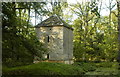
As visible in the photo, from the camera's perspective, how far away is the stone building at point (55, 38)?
872 inches

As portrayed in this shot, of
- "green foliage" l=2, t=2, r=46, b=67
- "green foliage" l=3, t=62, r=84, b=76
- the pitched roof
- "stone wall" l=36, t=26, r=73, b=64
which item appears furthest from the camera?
the pitched roof

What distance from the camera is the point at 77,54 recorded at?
2798 cm

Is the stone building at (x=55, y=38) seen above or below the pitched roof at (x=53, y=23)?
below

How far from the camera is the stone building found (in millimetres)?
22156

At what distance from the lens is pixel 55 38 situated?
73.9ft

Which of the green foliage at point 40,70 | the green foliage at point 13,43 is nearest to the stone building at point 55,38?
the green foliage at point 40,70

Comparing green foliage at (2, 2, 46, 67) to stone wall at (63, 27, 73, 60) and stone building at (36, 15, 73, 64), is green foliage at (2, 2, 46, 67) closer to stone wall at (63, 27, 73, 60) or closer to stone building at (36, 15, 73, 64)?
stone building at (36, 15, 73, 64)

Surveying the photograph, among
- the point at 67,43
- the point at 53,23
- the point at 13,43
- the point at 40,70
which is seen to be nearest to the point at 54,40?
Answer: the point at 53,23

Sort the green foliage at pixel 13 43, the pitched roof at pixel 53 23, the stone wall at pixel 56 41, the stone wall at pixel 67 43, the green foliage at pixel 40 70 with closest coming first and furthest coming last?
1. the green foliage at pixel 13 43
2. the green foliage at pixel 40 70
3. the stone wall at pixel 56 41
4. the pitched roof at pixel 53 23
5. the stone wall at pixel 67 43

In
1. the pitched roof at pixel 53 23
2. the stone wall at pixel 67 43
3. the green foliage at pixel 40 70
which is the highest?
the pitched roof at pixel 53 23

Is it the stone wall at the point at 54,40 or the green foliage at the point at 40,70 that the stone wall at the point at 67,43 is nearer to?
the stone wall at the point at 54,40

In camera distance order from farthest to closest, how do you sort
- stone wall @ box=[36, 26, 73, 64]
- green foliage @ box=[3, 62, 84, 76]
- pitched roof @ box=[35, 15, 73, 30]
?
pitched roof @ box=[35, 15, 73, 30] < stone wall @ box=[36, 26, 73, 64] < green foliage @ box=[3, 62, 84, 76]

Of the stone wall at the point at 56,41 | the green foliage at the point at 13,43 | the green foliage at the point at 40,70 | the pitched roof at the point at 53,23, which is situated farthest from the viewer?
the pitched roof at the point at 53,23

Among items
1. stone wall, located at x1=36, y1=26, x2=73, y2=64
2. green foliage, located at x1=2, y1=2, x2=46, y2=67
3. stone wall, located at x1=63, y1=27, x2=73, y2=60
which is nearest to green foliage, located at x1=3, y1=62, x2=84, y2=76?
green foliage, located at x1=2, y1=2, x2=46, y2=67
